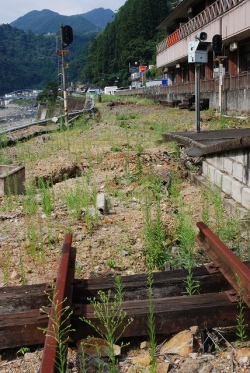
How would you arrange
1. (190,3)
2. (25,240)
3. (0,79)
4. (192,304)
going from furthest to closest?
(0,79) → (190,3) → (25,240) → (192,304)

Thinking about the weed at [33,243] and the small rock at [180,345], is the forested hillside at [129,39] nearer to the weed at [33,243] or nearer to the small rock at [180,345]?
the weed at [33,243]

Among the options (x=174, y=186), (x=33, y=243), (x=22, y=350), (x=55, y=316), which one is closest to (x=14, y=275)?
(x=33, y=243)

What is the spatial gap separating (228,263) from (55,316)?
129 centimetres

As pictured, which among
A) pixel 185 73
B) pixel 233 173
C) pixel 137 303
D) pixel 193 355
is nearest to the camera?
pixel 193 355

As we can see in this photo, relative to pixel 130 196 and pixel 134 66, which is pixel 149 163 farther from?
pixel 134 66

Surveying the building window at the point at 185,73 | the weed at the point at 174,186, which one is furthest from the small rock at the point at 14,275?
the building window at the point at 185,73

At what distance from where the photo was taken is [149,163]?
7949 millimetres

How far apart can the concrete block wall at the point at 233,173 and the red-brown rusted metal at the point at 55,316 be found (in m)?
2.26

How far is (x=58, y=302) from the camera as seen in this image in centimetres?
251

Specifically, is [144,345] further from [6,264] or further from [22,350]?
[6,264]


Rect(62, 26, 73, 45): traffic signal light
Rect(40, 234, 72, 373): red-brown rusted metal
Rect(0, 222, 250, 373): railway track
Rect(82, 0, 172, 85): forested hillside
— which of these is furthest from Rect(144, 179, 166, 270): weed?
Rect(82, 0, 172, 85): forested hillside

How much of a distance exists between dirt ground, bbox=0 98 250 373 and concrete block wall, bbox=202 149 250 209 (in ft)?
1.32

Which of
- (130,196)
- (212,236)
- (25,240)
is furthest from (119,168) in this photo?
(212,236)

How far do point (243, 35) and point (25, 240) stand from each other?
1935cm
